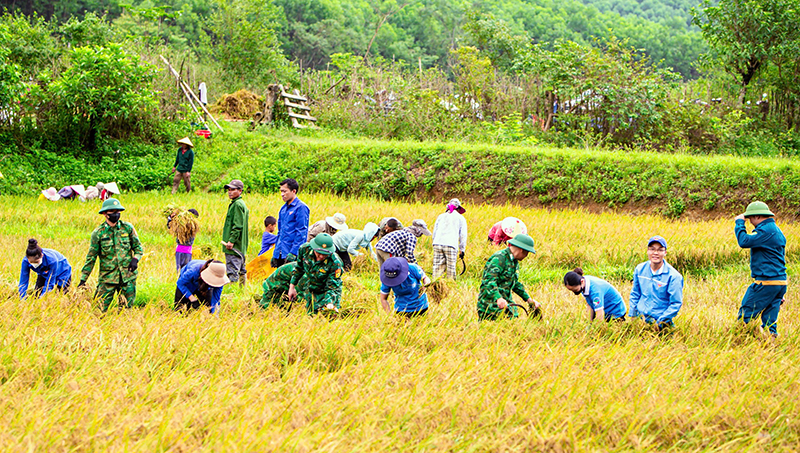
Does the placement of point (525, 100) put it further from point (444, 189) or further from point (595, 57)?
point (444, 189)

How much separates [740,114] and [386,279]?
20.9 meters

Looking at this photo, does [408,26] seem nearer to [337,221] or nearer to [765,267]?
[337,221]

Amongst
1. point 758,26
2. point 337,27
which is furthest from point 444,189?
point 337,27

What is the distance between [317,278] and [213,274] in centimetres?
101

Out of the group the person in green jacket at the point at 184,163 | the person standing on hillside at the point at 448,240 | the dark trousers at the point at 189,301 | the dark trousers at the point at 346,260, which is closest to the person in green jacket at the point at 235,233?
the dark trousers at the point at 346,260

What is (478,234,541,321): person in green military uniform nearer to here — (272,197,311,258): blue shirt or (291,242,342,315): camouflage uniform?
(291,242,342,315): camouflage uniform

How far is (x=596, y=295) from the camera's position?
645 centimetres

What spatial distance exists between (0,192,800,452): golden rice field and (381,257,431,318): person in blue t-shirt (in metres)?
0.24

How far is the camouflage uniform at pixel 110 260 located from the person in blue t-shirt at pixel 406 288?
2681mm

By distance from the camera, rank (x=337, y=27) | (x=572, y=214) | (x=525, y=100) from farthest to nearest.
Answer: (x=337, y=27)
(x=525, y=100)
(x=572, y=214)

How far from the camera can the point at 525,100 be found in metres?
24.1

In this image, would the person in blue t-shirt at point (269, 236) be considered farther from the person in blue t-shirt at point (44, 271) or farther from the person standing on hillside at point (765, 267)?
the person standing on hillside at point (765, 267)

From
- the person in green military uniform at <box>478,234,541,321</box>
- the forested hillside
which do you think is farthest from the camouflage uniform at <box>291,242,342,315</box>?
the forested hillside

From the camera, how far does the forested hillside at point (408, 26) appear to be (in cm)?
5262
